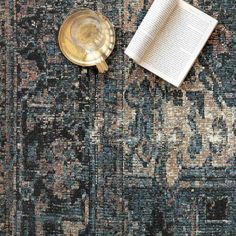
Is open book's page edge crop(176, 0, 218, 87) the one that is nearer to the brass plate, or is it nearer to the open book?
the open book

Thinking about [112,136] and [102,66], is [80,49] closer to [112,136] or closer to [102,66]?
[102,66]

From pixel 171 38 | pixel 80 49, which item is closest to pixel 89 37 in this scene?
pixel 80 49

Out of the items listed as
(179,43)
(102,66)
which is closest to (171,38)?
(179,43)

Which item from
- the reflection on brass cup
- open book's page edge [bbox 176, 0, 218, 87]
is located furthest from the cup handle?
open book's page edge [bbox 176, 0, 218, 87]

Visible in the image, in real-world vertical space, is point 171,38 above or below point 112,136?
above

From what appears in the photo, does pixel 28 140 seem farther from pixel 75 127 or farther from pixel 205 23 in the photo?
pixel 205 23


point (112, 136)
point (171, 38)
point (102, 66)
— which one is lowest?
point (112, 136)
